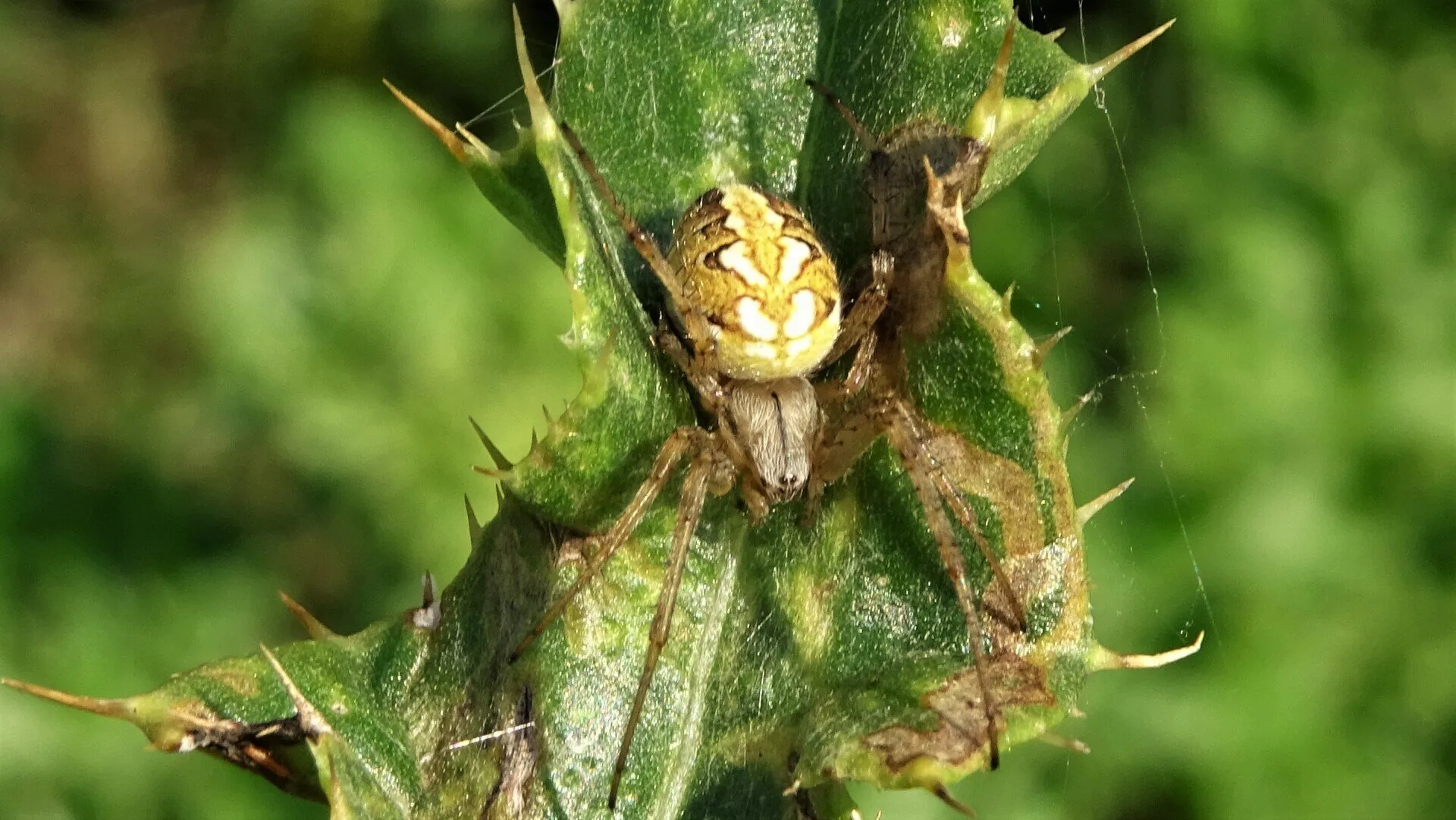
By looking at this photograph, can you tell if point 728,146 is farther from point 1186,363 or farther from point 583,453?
point 1186,363

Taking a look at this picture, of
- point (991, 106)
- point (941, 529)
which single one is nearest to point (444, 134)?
point (991, 106)

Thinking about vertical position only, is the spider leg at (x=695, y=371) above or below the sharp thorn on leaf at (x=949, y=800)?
above

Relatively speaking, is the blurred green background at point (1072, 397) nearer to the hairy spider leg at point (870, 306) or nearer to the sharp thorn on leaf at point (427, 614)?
the hairy spider leg at point (870, 306)

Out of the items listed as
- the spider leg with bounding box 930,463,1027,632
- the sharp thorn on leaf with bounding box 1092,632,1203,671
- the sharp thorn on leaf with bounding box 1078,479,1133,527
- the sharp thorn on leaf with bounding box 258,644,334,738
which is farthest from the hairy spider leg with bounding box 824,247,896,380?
the sharp thorn on leaf with bounding box 258,644,334,738

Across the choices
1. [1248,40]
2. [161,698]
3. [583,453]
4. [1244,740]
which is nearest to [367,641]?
[161,698]

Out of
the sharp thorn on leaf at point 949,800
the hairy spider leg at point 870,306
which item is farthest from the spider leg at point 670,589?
the sharp thorn on leaf at point 949,800
